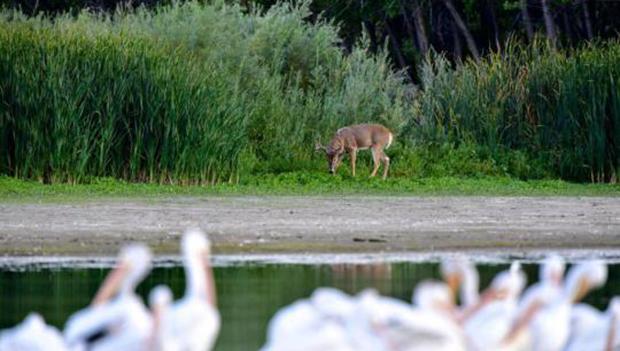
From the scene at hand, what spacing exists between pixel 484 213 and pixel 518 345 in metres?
12.9

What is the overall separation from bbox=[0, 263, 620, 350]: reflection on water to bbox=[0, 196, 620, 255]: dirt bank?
1759mm

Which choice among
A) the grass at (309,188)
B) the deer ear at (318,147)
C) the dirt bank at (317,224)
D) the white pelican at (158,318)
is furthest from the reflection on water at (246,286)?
the deer ear at (318,147)

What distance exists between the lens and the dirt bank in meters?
19.6

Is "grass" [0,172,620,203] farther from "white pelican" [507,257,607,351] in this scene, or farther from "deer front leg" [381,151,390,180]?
"white pelican" [507,257,607,351]

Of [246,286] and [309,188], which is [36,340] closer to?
[246,286]

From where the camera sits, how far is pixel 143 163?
27.5m

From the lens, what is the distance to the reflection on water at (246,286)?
1405 cm

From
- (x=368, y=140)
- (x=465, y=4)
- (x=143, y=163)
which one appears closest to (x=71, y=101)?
(x=143, y=163)

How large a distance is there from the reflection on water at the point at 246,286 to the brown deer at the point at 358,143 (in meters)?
11.8

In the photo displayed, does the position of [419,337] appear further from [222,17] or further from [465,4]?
[465,4]

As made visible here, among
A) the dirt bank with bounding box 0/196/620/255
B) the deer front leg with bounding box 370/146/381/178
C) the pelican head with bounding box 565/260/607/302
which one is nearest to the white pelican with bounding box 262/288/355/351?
the pelican head with bounding box 565/260/607/302

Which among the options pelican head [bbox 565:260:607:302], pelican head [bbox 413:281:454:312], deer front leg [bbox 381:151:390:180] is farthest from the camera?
deer front leg [bbox 381:151:390:180]

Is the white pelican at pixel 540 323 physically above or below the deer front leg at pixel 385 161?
below

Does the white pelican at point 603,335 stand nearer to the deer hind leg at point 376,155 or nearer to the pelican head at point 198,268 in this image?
the pelican head at point 198,268
